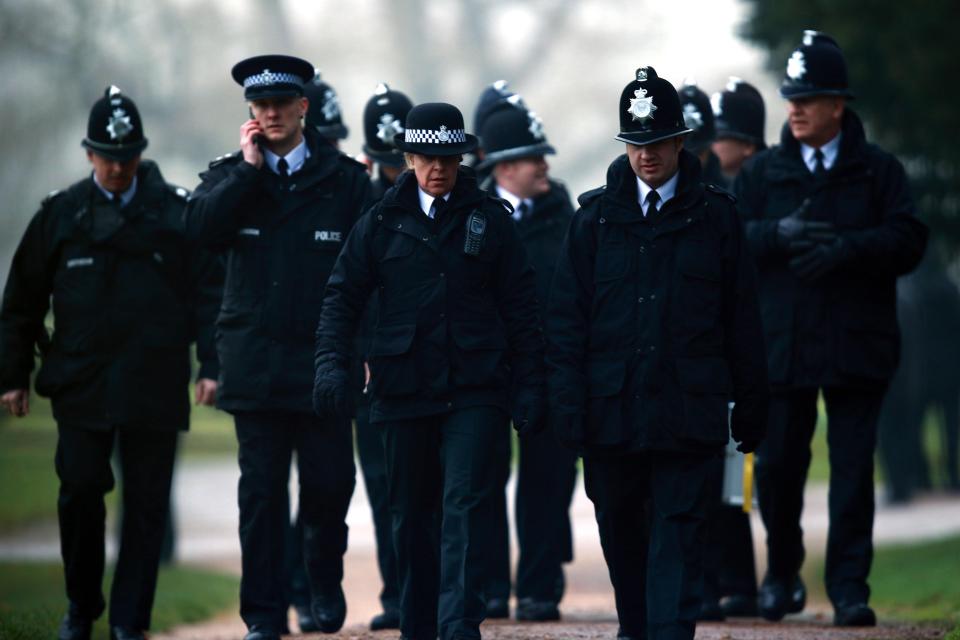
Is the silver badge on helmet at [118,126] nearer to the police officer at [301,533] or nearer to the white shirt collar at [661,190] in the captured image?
the police officer at [301,533]

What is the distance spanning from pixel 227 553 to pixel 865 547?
11494 mm

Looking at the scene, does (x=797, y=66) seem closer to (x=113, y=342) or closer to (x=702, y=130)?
(x=702, y=130)

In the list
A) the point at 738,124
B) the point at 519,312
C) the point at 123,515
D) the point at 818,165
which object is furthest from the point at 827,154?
the point at 123,515

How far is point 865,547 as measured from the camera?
32.3 ft

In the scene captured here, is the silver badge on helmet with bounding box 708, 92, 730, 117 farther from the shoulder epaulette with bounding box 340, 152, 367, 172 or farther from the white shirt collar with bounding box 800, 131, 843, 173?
the shoulder epaulette with bounding box 340, 152, 367, 172

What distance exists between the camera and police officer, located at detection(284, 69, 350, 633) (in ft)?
35.3

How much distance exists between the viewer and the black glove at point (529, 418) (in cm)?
824

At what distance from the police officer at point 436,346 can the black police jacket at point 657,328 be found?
25 centimetres

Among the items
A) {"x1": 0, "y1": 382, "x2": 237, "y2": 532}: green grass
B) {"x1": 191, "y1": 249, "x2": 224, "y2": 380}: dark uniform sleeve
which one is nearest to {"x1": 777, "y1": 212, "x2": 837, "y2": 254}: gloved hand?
{"x1": 191, "y1": 249, "x2": 224, "y2": 380}: dark uniform sleeve

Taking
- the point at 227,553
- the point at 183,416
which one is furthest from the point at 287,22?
the point at 183,416

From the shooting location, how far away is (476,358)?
27.4ft

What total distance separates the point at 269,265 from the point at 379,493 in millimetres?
1862

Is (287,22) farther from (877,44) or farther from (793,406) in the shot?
(793,406)

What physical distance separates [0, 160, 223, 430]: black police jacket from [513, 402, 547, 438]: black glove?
6.38 feet
